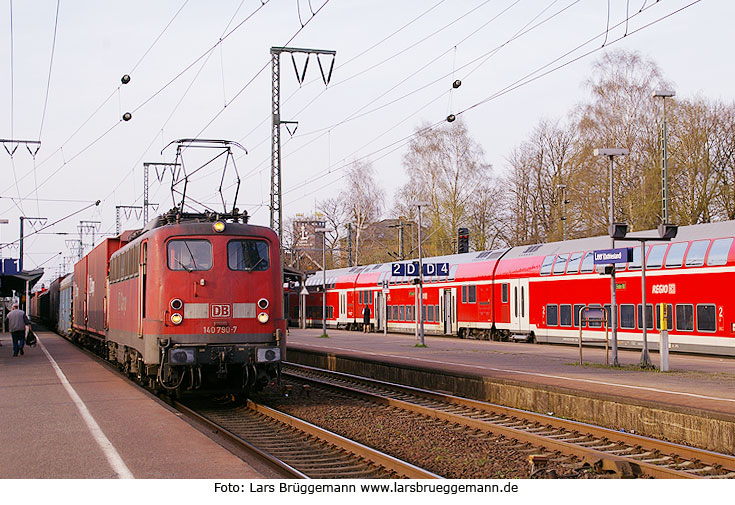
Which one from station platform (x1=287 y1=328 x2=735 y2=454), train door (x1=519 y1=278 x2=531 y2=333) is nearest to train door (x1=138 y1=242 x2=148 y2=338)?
station platform (x1=287 y1=328 x2=735 y2=454)

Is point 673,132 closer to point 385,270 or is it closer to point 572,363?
point 385,270

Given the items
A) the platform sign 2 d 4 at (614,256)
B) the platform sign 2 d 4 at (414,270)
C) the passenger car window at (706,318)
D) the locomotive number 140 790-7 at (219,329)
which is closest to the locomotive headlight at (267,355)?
the locomotive number 140 790-7 at (219,329)

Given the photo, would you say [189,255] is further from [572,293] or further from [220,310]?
[572,293]

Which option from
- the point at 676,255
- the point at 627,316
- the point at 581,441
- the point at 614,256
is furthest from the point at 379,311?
the point at 581,441

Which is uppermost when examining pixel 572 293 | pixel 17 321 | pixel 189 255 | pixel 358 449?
pixel 189 255

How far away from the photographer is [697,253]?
24.0 metres

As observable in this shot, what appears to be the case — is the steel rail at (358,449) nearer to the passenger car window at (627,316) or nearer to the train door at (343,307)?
the passenger car window at (627,316)

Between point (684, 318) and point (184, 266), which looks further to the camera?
point (684, 318)

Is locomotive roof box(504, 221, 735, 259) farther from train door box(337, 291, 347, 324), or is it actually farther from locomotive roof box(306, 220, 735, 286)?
train door box(337, 291, 347, 324)

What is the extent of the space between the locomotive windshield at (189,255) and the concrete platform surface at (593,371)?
18.3 feet

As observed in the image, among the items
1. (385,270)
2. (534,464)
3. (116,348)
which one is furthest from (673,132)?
(534,464)

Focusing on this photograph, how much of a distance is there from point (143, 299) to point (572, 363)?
10.9 metres

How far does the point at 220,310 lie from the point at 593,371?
8.57 m

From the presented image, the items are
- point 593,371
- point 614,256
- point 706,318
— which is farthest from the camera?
point 706,318
